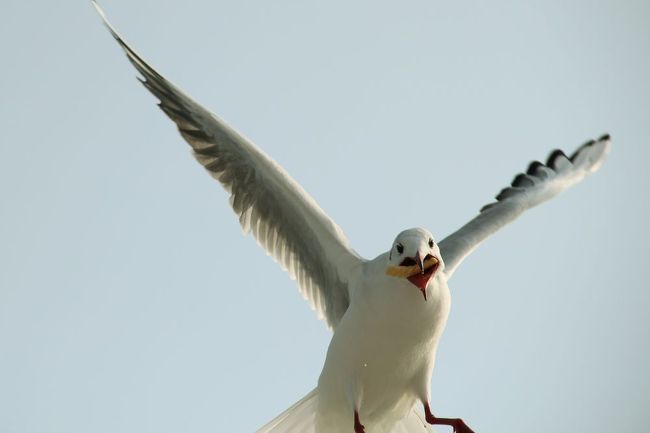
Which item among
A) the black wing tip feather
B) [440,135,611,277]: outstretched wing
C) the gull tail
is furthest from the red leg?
the black wing tip feather

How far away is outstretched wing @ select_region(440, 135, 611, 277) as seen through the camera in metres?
7.59

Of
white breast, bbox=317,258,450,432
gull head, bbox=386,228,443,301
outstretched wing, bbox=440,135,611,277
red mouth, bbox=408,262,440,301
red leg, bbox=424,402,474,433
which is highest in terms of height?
outstretched wing, bbox=440,135,611,277

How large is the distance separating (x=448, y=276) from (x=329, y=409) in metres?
1.11

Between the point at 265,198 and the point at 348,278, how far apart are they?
86 centimetres

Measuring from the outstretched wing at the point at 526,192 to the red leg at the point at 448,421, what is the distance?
90 cm

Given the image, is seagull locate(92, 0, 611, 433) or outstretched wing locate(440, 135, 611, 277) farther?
outstretched wing locate(440, 135, 611, 277)

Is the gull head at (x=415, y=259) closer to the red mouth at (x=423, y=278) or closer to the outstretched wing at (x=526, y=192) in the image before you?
the red mouth at (x=423, y=278)

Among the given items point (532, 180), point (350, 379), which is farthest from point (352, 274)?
point (532, 180)

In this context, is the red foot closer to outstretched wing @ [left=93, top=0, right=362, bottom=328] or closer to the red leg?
the red leg

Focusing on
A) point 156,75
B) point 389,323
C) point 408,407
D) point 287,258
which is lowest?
point 408,407

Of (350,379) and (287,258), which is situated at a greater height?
(287,258)

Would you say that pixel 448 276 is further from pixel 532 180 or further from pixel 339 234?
pixel 532 180

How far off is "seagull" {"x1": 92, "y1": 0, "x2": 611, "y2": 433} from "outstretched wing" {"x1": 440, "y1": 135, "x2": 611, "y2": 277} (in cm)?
2

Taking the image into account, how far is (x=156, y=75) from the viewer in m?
7.66
